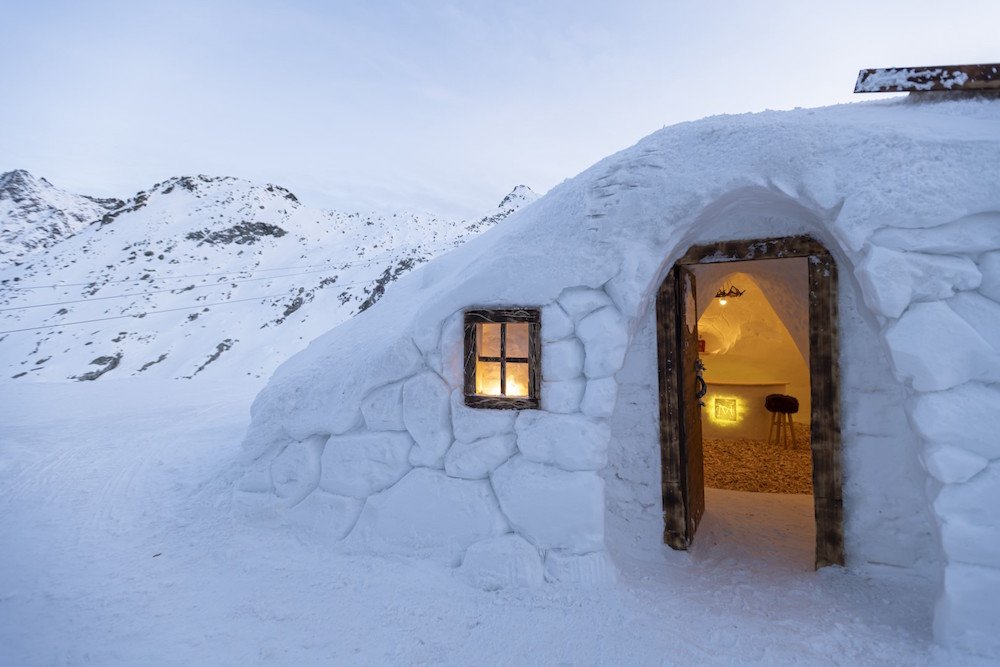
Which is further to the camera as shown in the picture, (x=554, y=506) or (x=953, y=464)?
(x=554, y=506)

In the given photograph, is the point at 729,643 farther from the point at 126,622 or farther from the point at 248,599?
the point at 126,622

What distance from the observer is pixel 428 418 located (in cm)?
349

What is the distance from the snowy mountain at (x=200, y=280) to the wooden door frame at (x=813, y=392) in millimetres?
13522

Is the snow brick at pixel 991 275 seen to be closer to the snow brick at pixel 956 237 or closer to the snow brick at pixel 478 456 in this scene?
the snow brick at pixel 956 237

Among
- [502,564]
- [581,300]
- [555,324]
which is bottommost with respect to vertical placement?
[502,564]

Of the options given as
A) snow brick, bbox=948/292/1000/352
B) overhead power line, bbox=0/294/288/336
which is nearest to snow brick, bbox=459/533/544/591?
snow brick, bbox=948/292/1000/352

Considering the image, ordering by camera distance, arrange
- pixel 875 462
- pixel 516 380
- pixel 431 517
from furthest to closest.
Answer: pixel 516 380, pixel 431 517, pixel 875 462

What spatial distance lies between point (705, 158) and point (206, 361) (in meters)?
18.4

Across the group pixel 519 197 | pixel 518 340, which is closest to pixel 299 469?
pixel 518 340

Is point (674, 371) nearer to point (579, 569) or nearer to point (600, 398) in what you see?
point (600, 398)

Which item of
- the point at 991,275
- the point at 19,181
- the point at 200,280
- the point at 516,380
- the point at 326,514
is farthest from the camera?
the point at 19,181

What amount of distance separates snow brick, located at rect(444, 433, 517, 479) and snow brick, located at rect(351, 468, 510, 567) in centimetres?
7

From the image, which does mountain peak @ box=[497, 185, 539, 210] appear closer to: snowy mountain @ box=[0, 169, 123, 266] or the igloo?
snowy mountain @ box=[0, 169, 123, 266]

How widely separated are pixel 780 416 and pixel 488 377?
6498 mm
